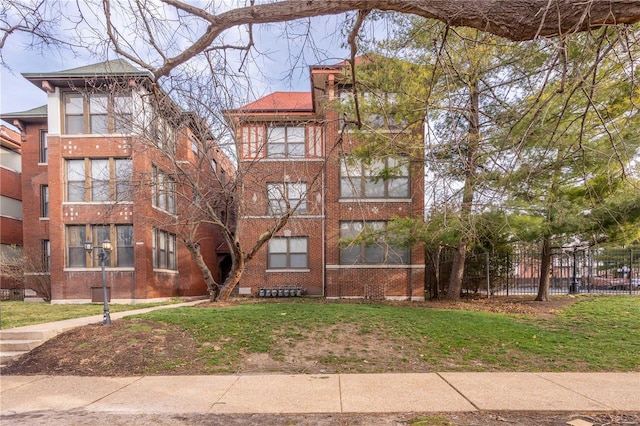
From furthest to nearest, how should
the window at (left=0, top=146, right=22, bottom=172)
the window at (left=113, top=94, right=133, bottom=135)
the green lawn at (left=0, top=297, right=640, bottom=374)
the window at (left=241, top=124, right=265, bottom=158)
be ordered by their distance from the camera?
1. the window at (left=0, top=146, right=22, bottom=172)
2. the window at (left=241, top=124, right=265, bottom=158)
3. the window at (left=113, top=94, right=133, bottom=135)
4. the green lawn at (left=0, top=297, right=640, bottom=374)

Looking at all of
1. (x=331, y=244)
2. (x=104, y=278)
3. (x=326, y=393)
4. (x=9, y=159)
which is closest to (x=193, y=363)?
(x=326, y=393)

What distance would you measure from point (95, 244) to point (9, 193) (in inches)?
391

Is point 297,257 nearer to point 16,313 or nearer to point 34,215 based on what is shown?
point 16,313

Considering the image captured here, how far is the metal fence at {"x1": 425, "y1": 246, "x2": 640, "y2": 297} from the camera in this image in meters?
16.6

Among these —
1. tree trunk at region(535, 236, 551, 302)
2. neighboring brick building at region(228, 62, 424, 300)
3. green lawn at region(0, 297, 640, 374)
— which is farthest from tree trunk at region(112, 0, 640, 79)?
tree trunk at region(535, 236, 551, 302)

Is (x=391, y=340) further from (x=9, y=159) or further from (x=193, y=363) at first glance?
(x=9, y=159)

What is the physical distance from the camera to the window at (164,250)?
17188 millimetres

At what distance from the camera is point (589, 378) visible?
18.5 ft

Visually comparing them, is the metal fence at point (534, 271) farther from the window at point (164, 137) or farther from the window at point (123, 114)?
the window at point (123, 114)

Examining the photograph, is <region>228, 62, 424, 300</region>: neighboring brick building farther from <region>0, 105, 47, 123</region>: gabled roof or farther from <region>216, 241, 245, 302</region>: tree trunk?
<region>0, 105, 47, 123</region>: gabled roof

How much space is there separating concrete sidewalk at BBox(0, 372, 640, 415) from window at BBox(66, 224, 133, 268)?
10851mm

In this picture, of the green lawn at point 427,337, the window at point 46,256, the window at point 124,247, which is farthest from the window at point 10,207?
the green lawn at point 427,337

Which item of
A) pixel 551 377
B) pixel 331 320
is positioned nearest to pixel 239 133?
pixel 331 320

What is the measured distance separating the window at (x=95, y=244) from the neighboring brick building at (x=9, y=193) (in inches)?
284
